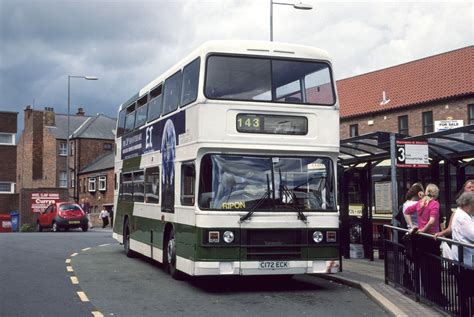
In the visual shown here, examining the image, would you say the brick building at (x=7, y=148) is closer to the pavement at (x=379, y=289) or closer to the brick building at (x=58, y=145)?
the brick building at (x=58, y=145)

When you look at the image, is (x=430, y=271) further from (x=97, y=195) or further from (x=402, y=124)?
(x=97, y=195)

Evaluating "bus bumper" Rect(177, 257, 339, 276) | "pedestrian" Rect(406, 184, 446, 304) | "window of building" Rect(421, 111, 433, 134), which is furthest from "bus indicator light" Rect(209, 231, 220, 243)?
"window of building" Rect(421, 111, 433, 134)

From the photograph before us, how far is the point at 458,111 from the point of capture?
35.6m

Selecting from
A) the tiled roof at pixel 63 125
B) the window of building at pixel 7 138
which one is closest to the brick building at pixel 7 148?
the window of building at pixel 7 138

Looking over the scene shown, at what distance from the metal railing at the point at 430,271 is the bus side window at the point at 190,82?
4.13 m

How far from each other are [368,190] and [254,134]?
5410mm

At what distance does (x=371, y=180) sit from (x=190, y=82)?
606 cm

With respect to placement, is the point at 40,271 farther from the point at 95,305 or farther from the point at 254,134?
the point at 254,134

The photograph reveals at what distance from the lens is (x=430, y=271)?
8648mm

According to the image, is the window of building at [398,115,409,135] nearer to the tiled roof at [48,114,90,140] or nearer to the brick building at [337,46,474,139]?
the brick building at [337,46,474,139]

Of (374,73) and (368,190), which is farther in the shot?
(374,73)

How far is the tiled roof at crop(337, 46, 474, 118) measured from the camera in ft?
121

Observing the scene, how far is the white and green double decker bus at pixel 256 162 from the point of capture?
1020cm

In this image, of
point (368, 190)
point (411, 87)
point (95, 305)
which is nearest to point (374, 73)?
point (411, 87)
